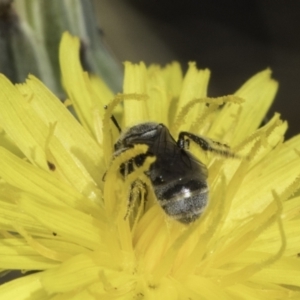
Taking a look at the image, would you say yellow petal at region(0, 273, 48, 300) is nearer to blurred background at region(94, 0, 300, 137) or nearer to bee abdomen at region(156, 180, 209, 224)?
bee abdomen at region(156, 180, 209, 224)

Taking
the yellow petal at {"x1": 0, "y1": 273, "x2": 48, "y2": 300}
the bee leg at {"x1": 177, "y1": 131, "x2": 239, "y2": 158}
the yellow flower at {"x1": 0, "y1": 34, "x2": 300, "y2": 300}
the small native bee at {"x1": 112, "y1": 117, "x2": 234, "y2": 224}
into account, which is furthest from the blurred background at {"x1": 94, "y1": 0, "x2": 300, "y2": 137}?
the yellow petal at {"x1": 0, "y1": 273, "x2": 48, "y2": 300}

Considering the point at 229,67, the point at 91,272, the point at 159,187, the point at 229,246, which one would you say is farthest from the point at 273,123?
the point at 229,67

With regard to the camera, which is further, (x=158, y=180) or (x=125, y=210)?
(x=125, y=210)

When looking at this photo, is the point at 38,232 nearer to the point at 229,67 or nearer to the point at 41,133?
the point at 41,133

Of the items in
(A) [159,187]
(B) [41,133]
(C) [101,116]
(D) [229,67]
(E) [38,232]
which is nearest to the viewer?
(A) [159,187]

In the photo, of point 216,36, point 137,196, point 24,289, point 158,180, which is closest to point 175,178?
point 158,180

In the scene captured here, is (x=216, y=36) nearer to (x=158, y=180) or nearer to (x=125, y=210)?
(x=125, y=210)
